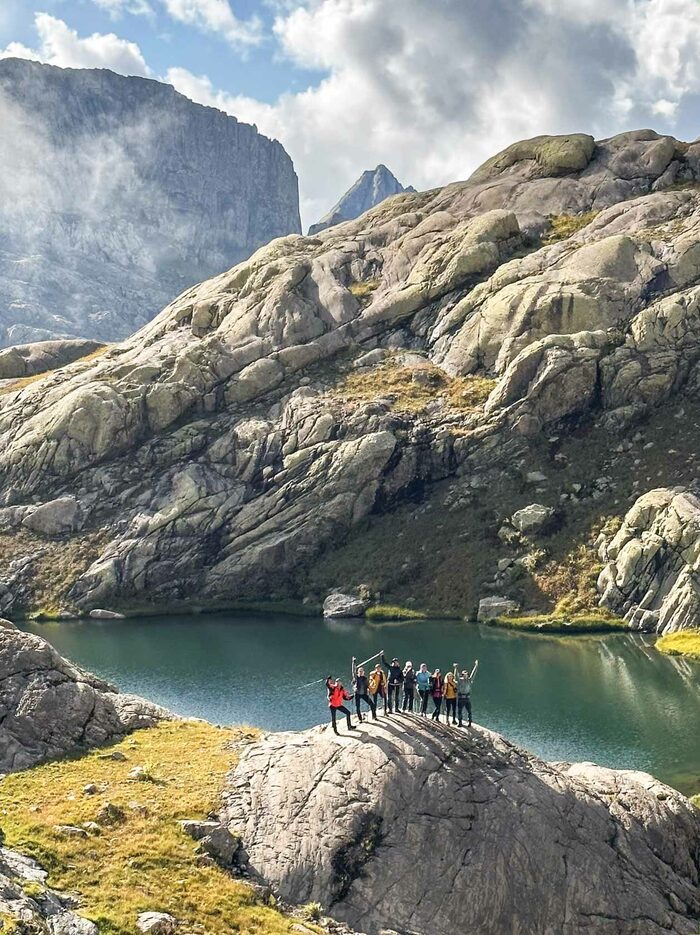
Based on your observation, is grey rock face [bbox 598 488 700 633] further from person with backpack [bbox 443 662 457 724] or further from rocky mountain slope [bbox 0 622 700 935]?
person with backpack [bbox 443 662 457 724]

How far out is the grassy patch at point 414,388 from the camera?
129 metres

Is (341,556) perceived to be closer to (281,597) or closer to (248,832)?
(281,597)

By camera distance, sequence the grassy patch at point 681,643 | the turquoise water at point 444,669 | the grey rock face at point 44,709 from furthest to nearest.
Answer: the grassy patch at point 681,643 < the turquoise water at point 444,669 < the grey rock face at point 44,709

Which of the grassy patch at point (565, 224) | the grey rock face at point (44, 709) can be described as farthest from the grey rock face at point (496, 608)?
the grassy patch at point (565, 224)

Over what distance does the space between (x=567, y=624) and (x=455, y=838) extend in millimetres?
68985

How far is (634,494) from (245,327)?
2984 inches

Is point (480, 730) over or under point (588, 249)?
under

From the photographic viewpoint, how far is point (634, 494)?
356 feet

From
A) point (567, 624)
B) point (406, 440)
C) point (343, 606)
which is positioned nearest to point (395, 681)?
point (567, 624)

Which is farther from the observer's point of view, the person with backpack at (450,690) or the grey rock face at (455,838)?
the person with backpack at (450,690)

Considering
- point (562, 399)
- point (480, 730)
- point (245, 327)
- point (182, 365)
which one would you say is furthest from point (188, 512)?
point (480, 730)

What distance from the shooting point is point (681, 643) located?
86.4 m

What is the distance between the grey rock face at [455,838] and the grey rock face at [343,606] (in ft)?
240

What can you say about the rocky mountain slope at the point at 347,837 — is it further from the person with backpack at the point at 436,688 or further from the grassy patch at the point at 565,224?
the grassy patch at the point at 565,224
